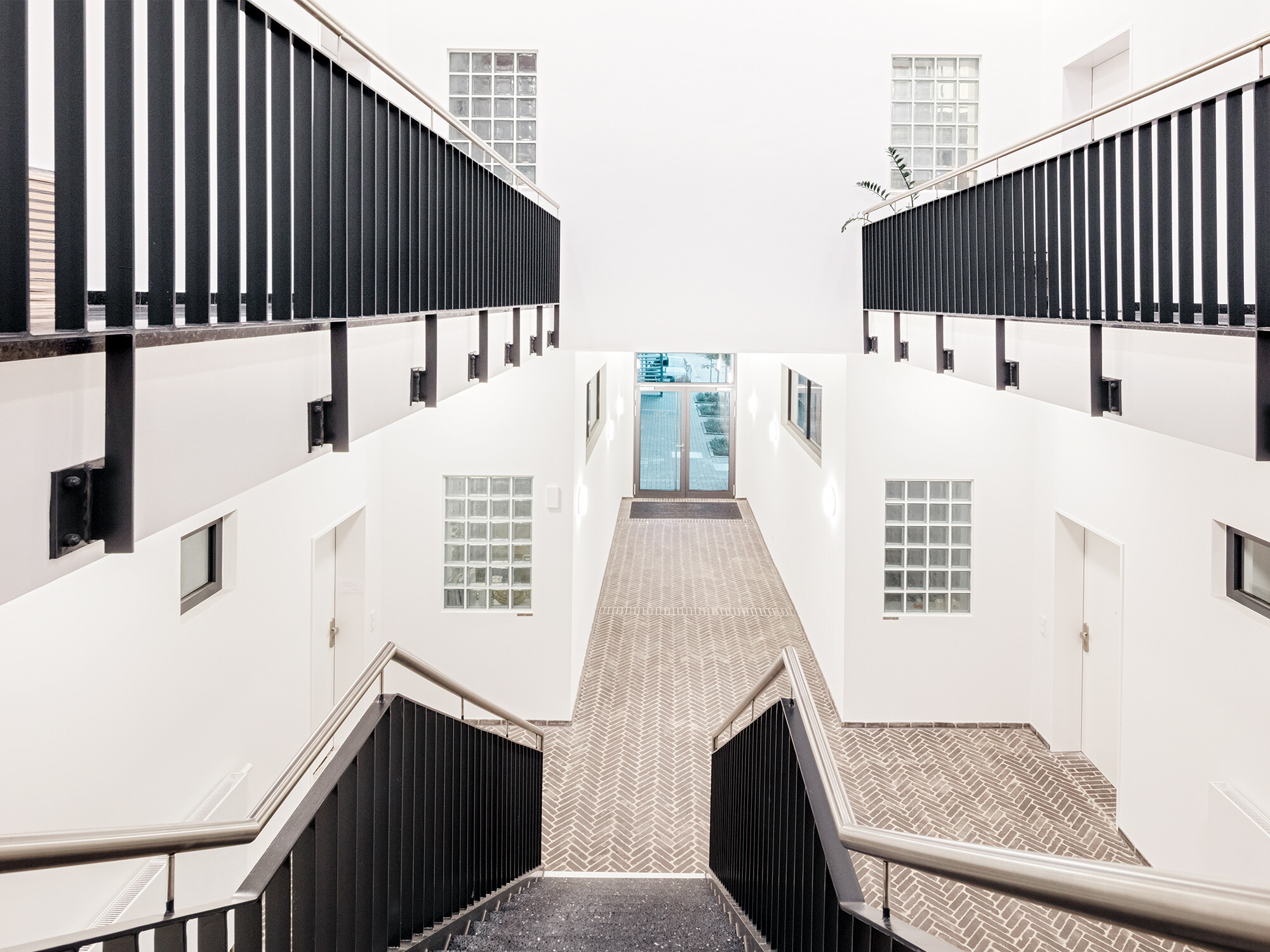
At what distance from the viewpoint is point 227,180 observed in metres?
2.32

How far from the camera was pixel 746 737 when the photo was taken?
4984 millimetres

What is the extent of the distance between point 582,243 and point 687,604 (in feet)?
19.9

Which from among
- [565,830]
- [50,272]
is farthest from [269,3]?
[565,830]

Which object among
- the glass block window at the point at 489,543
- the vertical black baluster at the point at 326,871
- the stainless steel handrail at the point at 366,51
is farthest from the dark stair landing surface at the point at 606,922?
the glass block window at the point at 489,543

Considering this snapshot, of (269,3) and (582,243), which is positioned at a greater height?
(269,3)

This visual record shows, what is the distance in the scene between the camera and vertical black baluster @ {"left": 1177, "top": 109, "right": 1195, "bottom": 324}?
11.1ft

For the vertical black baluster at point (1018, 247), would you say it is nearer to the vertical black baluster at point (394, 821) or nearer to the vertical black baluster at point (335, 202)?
the vertical black baluster at point (335, 202)

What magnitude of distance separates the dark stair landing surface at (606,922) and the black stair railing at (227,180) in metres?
2.98

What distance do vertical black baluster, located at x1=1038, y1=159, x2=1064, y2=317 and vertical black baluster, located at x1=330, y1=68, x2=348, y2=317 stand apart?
10.8 ft

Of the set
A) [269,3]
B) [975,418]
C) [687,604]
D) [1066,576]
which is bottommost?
[687,604]

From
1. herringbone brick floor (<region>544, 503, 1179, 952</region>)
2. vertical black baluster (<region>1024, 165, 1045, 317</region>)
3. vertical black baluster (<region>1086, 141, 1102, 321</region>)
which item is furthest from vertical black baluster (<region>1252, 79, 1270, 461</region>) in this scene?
herringbone brick floor (<region>544, 503, 1179, 952</region>)

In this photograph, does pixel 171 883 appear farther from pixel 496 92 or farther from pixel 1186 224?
pixel 496 92

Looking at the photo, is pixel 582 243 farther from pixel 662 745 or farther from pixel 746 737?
pixel 746 737

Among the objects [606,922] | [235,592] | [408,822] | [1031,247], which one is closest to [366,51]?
[408,822]
